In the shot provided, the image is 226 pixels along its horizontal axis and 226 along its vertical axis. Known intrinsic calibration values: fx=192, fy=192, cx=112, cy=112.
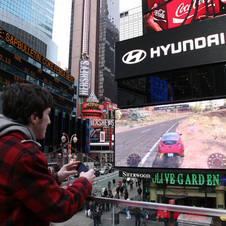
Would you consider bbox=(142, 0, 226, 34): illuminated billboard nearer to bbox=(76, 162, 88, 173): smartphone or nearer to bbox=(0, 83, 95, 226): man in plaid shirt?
bbox=(76, 162, 88, 173): smartphone

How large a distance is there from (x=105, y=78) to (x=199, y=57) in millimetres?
89882

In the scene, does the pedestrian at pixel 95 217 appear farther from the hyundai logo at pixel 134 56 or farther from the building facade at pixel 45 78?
the building facade at pixel 45 78

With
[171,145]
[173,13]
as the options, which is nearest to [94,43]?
[173,13]

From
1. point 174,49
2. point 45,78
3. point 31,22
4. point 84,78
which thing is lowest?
point 174,49

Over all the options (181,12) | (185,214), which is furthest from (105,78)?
(185,214)

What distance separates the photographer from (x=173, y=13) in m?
18.8

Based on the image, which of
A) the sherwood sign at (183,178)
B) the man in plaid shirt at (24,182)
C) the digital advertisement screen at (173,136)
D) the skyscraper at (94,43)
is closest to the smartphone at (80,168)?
the man in plaid shirt at (24,182)

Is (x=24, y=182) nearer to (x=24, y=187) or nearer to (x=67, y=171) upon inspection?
(x=24, y=187)

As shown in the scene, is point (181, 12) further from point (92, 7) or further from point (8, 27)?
point (92, 7)

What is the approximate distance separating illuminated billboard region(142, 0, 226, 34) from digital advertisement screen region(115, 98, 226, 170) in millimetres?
8802

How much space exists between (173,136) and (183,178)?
12.2 ft

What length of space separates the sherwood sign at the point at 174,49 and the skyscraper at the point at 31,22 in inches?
2226

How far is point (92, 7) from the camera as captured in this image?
102562 millimetres

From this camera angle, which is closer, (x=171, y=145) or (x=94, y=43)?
(x=171, y=145)
